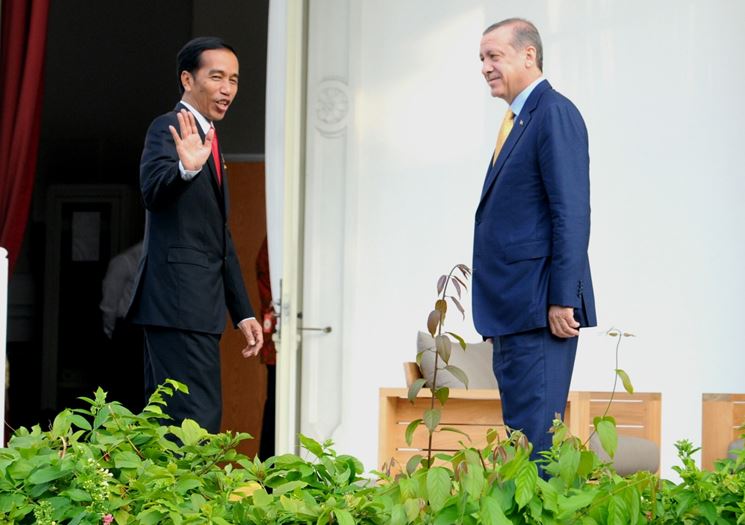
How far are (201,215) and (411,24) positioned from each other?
2.62m

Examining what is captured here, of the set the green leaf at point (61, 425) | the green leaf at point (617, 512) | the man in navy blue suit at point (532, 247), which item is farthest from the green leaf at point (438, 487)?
the man in navy blue suit at point (532, 247)

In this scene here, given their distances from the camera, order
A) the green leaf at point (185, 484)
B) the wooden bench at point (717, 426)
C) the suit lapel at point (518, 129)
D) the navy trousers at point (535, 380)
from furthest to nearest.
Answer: the wooden bench at point (717, 426), the suit lapel at point (518, 129), the navy trousers at point (535, 380), the green leaf at point (185, 484)

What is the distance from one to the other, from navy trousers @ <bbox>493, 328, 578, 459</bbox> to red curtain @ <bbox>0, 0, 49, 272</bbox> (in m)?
3.10

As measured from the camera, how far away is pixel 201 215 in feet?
13.3

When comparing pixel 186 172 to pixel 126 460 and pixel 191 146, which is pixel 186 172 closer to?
pixel 191 146

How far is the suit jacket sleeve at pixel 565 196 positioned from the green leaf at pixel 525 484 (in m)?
1.87

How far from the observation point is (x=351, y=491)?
6.44 feet

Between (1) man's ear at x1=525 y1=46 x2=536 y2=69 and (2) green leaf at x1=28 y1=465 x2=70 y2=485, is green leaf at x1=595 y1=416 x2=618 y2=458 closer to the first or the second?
(2) green leaf at x1=28 y1=465 x2=70 y2=485

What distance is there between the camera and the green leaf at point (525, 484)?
5.71ft

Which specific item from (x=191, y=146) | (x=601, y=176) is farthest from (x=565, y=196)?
(x=601, y=176)

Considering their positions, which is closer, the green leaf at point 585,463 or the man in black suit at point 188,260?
the green leaf at point 585,463

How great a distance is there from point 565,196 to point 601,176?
261 centimetres

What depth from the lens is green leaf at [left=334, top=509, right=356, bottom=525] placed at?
1732mm

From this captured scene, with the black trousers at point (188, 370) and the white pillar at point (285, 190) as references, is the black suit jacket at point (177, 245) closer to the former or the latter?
the black trousers at point (188, 370)
